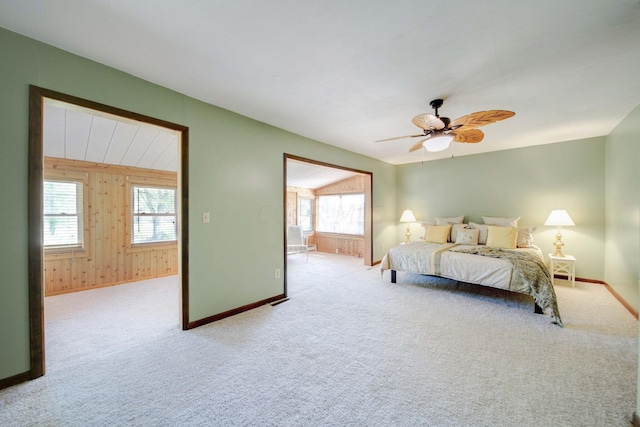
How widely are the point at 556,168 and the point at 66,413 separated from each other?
673 cm

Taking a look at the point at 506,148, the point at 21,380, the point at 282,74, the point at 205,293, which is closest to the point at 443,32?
the point at 282,74

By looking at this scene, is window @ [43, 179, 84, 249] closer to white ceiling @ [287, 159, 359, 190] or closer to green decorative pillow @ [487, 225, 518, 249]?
white ceiling @ [287, 159, 359, 190]

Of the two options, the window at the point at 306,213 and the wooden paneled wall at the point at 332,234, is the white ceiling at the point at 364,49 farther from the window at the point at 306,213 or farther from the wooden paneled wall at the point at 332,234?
the window at the point at 306,213

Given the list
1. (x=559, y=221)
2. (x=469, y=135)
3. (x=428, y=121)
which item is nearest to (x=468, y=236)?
(x=559, y=221)

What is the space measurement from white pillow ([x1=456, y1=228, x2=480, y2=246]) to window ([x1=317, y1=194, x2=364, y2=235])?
2805 mm

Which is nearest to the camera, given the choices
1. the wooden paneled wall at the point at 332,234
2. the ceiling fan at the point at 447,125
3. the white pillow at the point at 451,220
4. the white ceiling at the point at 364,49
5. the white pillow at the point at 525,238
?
the white ceiling at the point at 364,49

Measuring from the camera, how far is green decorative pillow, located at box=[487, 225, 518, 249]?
421 centimetres

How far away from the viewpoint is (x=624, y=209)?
329 cm

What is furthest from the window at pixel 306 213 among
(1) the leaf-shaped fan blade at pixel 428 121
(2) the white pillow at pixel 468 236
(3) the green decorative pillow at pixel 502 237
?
(1) the leaf-shaped fan blade at pixel 428 121

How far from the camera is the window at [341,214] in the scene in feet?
24.0

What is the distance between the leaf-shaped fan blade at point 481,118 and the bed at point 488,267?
6.12ft

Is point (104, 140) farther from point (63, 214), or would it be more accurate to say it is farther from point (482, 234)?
point (482, 234)

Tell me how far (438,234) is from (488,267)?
5.23 ft

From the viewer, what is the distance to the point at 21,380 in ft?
5.95
